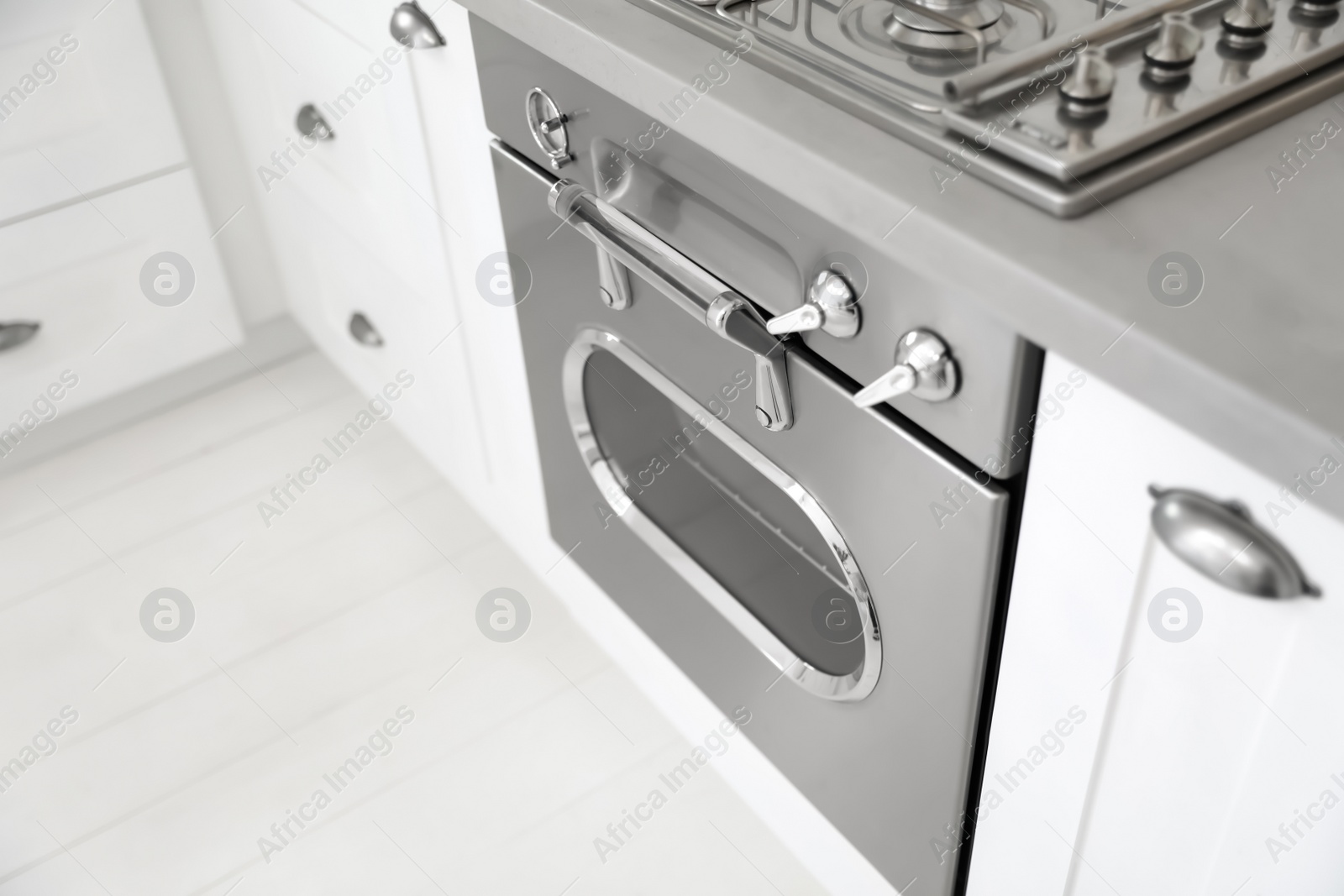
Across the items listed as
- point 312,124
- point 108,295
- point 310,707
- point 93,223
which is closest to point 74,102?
point 93,223

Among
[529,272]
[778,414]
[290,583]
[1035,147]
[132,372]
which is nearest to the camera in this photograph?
[1035,147]

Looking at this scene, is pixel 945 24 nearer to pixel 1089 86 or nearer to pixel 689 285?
pixel 1089 86

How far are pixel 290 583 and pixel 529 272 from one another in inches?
29.9

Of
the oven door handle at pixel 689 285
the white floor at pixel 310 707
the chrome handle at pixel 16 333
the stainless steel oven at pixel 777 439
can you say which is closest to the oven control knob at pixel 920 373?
the stainless steel oven at pixel 777 439

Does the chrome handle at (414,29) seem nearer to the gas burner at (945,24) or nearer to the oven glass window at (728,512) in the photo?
the oven glass window at (728,512)

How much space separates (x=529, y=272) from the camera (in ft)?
3.51

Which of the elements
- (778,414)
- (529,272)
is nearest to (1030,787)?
(778,414)

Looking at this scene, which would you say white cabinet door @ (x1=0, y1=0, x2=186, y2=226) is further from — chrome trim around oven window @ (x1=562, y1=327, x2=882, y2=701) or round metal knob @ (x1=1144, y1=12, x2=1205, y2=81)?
round metal knob @ (x1=1144, y1=12, x2=1205, y2=81)

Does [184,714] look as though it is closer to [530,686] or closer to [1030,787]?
[530,686]

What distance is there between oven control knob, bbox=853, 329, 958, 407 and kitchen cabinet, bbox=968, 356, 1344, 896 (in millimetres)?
59

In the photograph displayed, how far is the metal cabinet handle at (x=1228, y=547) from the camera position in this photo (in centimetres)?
52

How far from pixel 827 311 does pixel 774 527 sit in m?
0.30

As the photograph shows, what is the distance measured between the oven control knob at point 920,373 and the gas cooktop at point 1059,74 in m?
0.09

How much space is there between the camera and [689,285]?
0.84 meters
